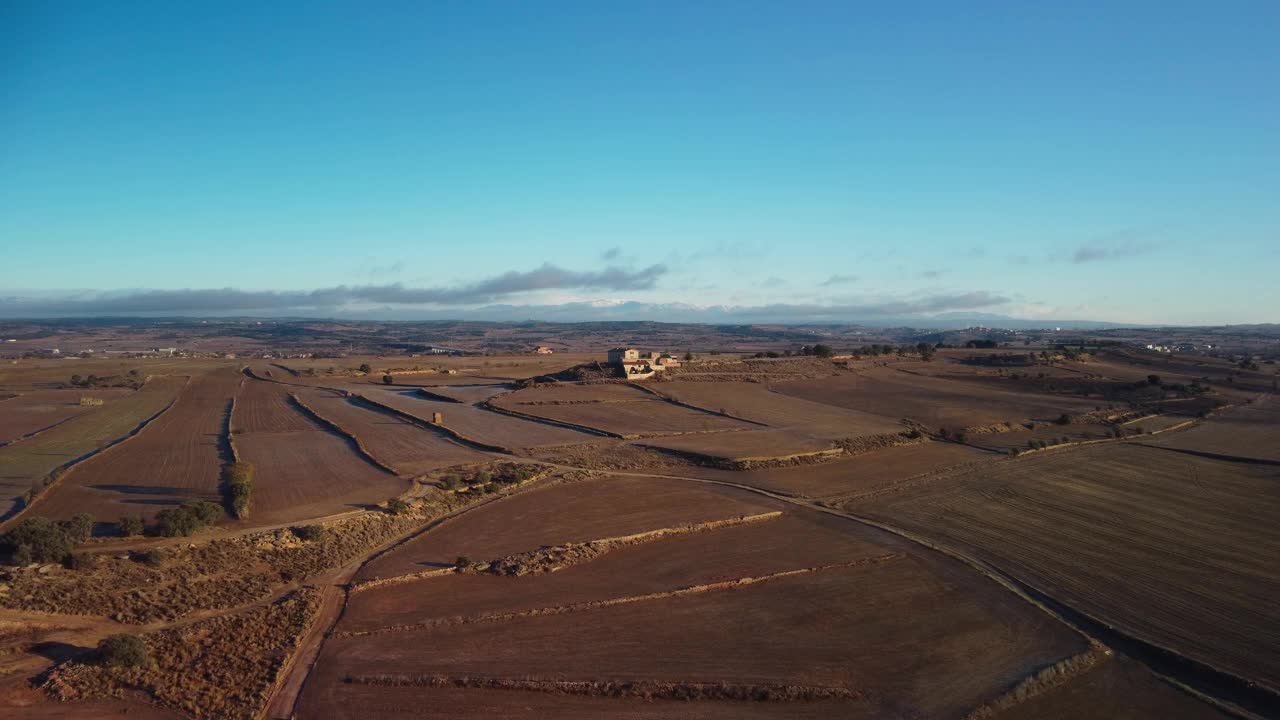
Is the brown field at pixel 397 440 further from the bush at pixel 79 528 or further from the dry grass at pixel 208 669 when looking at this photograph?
the dry grass at pixel 208 669

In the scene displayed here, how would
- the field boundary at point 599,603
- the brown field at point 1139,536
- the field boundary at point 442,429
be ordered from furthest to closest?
the field boundary at point 442,429, the brown field at point 1139,536, the field boundary at point 599,603

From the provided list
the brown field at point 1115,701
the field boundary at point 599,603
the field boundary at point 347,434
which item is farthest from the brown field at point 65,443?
the brown field at point 1115,701

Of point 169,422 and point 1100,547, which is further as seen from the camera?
point 169,422

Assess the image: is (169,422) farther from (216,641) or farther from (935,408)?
(935,408)

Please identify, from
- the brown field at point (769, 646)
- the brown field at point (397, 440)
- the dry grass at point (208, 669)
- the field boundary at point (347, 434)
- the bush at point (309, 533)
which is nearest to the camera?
the dry grass at point (208, 669)

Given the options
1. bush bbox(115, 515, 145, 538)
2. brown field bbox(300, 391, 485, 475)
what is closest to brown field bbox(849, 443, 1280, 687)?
brown field bbox(300, 391, 485, 475)

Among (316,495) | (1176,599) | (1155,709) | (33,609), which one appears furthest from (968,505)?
(33,609)
